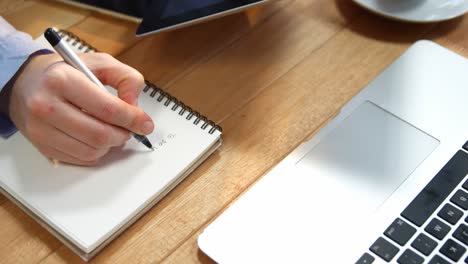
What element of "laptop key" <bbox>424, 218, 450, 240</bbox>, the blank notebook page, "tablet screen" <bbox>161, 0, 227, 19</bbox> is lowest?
the blank notebook page

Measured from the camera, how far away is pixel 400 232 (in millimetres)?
476

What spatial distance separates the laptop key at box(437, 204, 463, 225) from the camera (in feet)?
1.58

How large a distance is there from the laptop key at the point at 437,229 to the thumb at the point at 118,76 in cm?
32

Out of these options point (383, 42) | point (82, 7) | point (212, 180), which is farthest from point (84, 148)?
point (383, 42)

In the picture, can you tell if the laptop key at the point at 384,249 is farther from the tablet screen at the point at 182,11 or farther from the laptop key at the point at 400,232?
the tablet screen at the point at 182,11

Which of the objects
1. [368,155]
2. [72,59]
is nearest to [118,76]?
[72,59]

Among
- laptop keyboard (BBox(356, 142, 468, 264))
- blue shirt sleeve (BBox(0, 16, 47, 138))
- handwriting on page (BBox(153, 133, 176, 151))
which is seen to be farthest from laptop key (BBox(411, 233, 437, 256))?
blue shirt sleeve (BBox(0, 16, 47, 138))

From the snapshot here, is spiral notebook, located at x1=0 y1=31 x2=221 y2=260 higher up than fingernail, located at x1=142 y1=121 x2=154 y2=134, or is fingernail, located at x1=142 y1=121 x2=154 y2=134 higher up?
fingernail, located at x1=142 y1=121 x2=154 y2=134

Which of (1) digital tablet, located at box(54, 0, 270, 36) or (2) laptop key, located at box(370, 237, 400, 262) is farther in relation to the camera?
(1) digital tablet, located at box(54, 0, 270, 36)

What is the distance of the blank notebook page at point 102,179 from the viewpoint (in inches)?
19.7

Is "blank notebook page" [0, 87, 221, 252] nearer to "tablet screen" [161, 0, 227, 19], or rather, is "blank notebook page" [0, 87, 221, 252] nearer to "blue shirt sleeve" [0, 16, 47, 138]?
"blue shirt sleeve" [0, 16, 47, 138]

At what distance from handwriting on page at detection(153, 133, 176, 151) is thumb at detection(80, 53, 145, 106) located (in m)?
0.05

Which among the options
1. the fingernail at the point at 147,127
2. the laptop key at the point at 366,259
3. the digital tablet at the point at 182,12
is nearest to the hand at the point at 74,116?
the fingernail at the point at 147,127

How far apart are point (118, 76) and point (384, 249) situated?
320 mm
